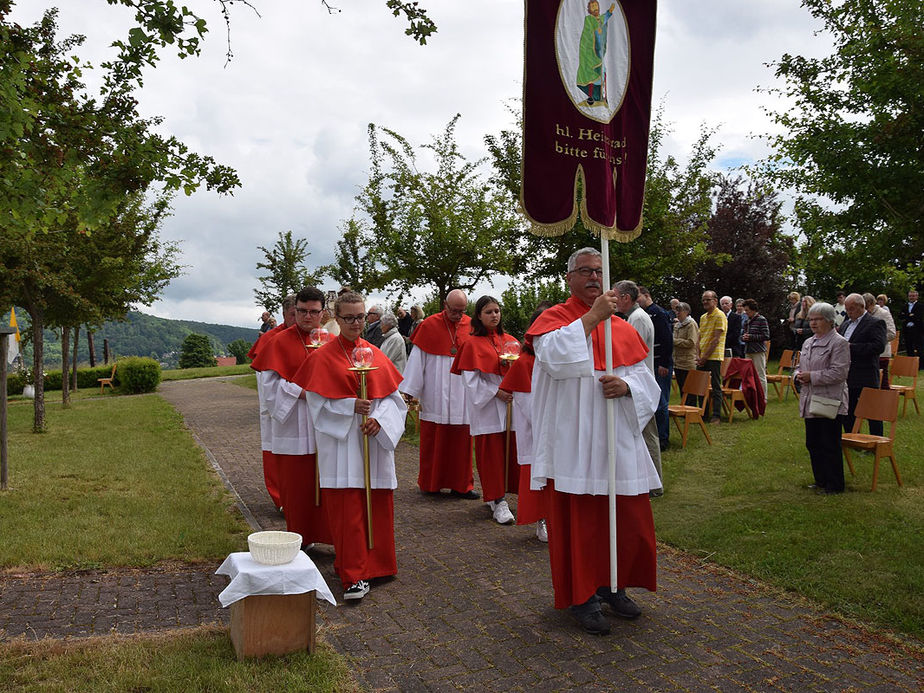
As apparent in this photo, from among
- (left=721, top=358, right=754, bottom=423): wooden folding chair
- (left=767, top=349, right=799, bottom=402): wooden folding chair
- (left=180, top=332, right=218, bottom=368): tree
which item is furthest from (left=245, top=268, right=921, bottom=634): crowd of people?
(left=180, top=332, right=218, bottom=368): tree

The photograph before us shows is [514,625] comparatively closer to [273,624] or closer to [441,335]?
[273,624]

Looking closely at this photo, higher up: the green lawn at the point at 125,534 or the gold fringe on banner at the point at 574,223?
the gold fringe on banner at the point at 574,223

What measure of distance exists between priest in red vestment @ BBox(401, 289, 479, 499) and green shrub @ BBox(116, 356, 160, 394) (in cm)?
1728

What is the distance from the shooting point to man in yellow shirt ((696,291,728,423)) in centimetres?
1231

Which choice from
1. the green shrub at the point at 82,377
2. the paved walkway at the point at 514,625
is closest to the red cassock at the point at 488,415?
the paved walkway at the point at 514,625

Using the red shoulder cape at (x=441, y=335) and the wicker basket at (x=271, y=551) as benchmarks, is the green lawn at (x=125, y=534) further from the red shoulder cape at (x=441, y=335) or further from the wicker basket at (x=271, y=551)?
the red shoulder cape at (x=441, y=335)

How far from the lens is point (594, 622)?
470cm

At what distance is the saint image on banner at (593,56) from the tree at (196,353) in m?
37.7

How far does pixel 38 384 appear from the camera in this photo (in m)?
14.1

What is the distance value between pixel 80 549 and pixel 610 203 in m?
5.37

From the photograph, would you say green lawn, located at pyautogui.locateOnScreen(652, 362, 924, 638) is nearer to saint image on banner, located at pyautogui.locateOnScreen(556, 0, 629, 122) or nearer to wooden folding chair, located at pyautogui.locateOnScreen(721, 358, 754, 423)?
wooden folding chair, located at pyautogui.locateOnScreen(721, 358, 754, 423)

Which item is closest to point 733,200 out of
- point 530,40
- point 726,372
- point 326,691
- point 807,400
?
point 726,372

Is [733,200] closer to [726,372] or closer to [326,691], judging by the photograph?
[726,372]

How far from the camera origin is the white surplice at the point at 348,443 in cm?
559
